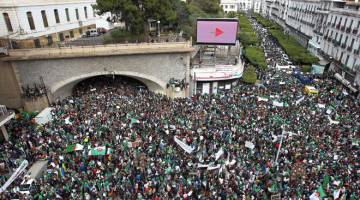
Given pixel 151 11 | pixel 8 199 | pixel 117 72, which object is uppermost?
pixel 151 11

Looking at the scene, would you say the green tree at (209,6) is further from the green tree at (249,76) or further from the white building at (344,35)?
the green tree at (249,76)

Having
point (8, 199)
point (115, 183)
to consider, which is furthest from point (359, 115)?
point (8, 199)

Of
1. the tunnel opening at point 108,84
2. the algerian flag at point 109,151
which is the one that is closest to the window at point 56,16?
the tunnel opening at point 108,84

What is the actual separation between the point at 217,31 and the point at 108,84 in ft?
45.1

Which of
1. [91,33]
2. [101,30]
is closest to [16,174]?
[91,33]

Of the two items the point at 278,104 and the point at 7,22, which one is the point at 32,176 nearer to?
the point at 7,22

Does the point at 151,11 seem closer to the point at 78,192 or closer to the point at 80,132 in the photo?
the point at 80,132

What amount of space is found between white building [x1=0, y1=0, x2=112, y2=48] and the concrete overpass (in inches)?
114

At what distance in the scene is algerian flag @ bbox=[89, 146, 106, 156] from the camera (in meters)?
16.8

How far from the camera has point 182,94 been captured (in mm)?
28078

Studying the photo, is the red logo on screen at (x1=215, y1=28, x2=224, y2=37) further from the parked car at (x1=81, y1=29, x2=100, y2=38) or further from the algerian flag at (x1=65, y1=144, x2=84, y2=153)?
the parked car at (x1=81, y1=29, x2=100, y2=38)

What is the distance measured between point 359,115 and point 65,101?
27.3 meters

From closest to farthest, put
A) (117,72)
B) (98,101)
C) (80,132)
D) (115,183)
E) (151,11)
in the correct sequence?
(115,183)
(80,132)
(98,101)
(117,72)
(151,11)

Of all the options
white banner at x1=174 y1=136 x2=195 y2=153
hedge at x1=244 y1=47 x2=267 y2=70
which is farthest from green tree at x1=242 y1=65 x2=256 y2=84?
white banner at x1=174 y1=136 x2=195 y2=153
